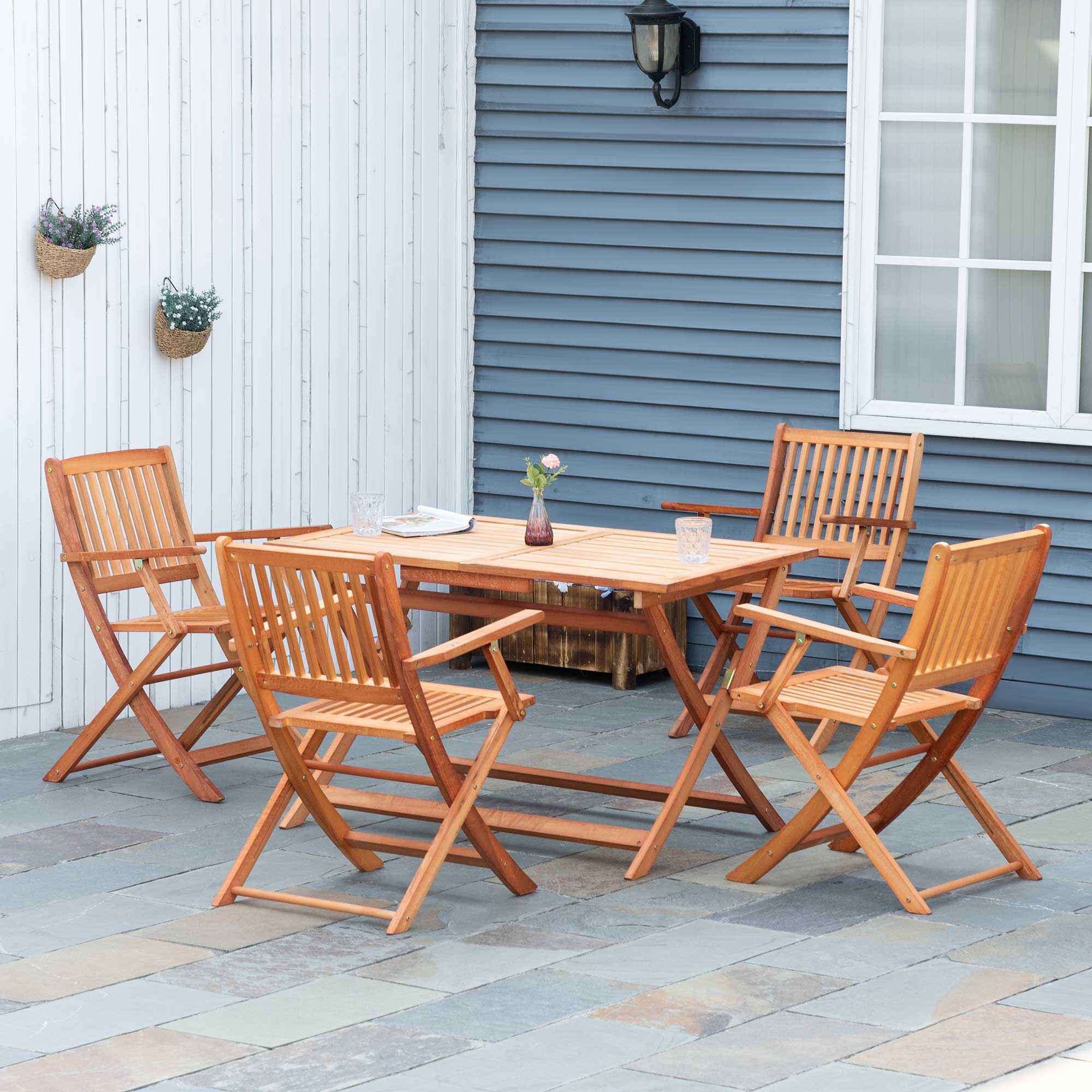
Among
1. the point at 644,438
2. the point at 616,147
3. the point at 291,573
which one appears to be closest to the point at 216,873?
the point at 291,573

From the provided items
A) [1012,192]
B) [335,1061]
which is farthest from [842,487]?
[335,1061]

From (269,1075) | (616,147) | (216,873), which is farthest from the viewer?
(616,147)

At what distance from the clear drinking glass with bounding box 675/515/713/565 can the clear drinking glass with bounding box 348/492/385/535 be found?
0.87 m

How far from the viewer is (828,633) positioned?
434cm

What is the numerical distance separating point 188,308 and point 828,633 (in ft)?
8.95

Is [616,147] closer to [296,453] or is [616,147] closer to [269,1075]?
[296,453]

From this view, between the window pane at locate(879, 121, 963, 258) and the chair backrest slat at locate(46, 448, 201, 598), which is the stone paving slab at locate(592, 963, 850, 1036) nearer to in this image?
the chair backrest slat at locate(46, 448, 201, 598)

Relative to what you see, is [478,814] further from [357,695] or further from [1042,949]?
[1042,949]

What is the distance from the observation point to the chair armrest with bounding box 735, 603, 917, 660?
4.18 metres

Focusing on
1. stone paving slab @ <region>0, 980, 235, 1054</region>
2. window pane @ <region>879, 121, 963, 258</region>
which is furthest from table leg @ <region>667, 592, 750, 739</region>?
stone paving slab @ <region>0, 980, 235, 1054</region>

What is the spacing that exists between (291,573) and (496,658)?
0.53 metres

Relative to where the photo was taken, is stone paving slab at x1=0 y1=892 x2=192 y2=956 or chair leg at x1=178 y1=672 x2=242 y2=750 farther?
chair leg at x1=178 y1=672 x2=242 y2=750

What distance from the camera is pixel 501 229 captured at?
7371mm

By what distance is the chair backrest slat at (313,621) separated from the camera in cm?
407
